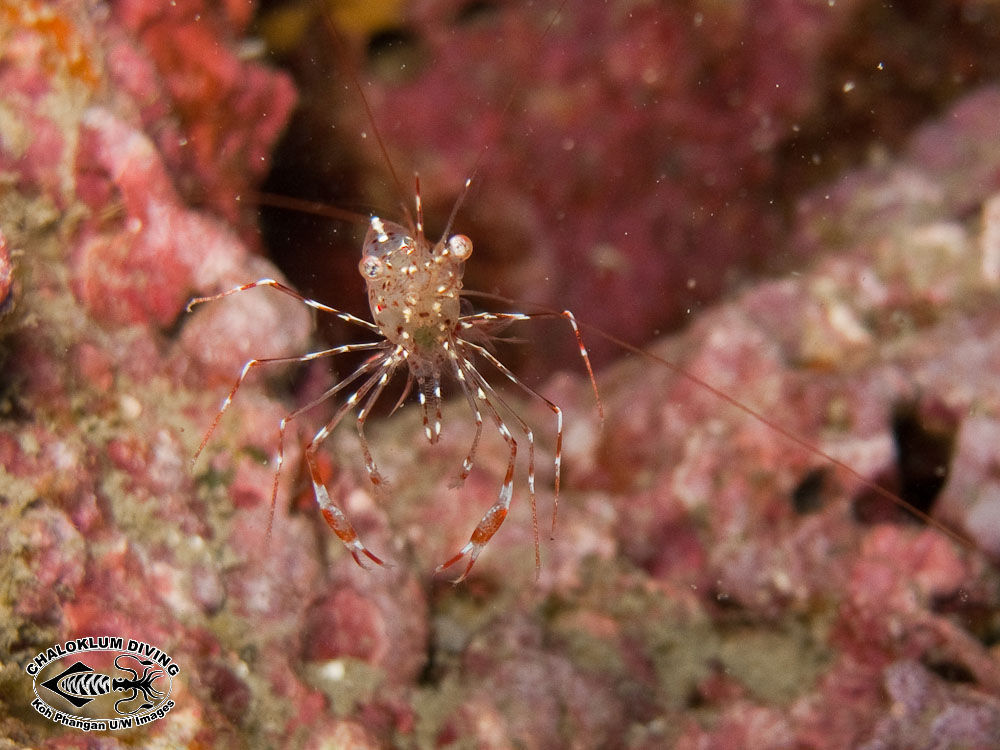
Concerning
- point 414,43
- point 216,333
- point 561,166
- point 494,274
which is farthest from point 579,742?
point 414,43

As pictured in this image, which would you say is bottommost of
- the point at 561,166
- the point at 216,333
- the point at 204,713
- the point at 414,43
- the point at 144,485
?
the point at 204,713

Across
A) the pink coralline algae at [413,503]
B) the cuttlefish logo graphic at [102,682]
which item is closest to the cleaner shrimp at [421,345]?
the pink coralline algae at [413,503]

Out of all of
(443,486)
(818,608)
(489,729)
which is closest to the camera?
(489,729)

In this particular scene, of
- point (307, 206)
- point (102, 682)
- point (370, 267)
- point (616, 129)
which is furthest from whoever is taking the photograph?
point (616, 129)

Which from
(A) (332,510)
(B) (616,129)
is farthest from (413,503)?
(B) (616,129)

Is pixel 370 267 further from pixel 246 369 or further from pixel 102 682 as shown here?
pixel 102 682

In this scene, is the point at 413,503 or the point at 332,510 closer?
the point at 332,510

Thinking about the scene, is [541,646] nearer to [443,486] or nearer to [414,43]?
[443,486]
